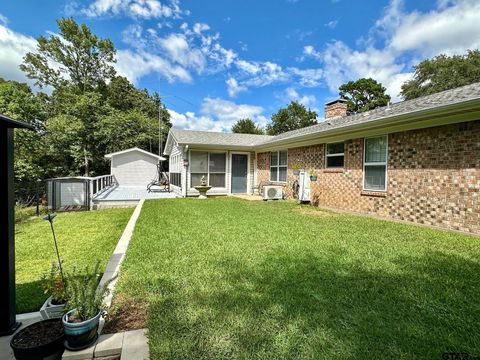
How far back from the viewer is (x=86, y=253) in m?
4.55

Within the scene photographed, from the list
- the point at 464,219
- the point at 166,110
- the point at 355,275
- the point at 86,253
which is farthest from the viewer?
the point at 166,110

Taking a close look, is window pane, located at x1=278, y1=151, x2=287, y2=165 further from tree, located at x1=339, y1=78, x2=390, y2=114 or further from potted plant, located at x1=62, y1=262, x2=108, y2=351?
tree, located at x1=339, y1=78, x2=390, y2=114

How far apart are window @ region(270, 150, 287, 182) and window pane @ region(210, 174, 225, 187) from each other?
8.65 ft

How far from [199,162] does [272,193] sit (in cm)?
423

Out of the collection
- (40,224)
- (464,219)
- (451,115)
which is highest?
(451,115)

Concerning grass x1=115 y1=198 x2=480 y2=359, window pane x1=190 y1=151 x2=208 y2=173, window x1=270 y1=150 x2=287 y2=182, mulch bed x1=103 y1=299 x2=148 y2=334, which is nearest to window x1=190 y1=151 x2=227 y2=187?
window pane x1=190 y1=151 x2=208 y2=173

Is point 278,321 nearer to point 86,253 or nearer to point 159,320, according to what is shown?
point 159,320

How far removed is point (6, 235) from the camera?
7.07 feet

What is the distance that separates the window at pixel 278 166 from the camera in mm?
12035

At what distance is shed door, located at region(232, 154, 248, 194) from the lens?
45.3 ft

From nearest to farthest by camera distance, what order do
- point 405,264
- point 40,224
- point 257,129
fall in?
1. point 405,264
2. point 40,224
3. point 257,129

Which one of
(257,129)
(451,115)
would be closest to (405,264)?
(451,115)

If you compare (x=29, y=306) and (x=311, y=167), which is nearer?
(x=29, y=306)

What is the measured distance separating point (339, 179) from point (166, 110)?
29562mm
